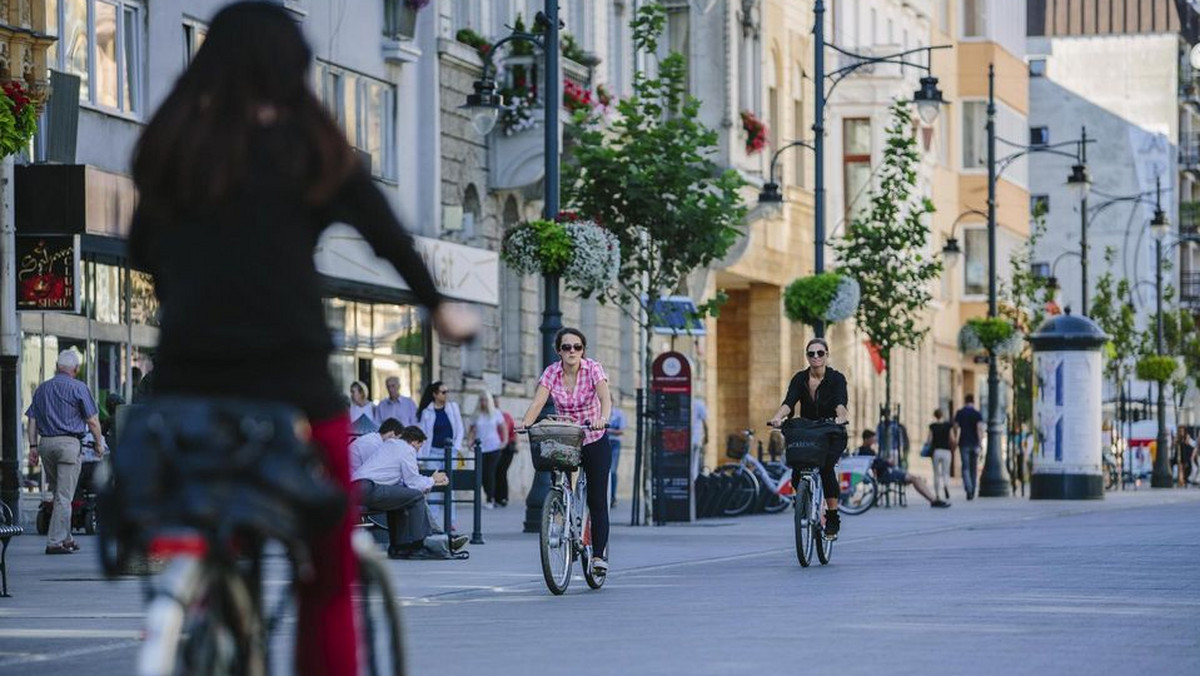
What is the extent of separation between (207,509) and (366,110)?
33.4 meters

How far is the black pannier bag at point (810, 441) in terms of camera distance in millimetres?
21406

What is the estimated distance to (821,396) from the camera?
71.5ft

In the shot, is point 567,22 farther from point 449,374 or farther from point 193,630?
point 193,630

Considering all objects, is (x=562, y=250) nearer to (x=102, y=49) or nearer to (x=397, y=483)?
(x=102, y=49)

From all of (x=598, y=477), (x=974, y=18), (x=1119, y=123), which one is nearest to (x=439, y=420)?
(x=598, y=477)

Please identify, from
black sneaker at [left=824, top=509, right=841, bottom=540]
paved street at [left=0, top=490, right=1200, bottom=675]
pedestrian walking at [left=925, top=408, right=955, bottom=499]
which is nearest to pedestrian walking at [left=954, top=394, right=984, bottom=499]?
pedestrian walking at [left=925, top=408, right=955, bottom=499]

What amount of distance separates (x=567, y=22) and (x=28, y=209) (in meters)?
18.0

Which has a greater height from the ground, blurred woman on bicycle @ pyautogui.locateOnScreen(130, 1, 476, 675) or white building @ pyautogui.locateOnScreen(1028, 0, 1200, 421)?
white building @ pyautogui.locateOnScreen(1028, 0, 1200, 421)

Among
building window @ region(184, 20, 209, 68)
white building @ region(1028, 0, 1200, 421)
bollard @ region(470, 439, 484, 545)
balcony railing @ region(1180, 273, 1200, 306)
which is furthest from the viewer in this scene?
balcony railing @ region(1180, 273, 1200, 306)

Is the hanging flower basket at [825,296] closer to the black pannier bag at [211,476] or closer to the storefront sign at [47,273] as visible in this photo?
the storefront sign at [47,273]

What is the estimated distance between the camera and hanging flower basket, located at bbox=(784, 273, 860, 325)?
4231cm

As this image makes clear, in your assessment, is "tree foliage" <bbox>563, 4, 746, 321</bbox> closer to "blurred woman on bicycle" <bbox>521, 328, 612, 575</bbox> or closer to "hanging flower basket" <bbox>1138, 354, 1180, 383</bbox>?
"blurred woman on bicycle" <bbox>521, 328, 612, 575</bbox>

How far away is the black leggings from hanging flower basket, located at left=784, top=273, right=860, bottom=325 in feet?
79.8

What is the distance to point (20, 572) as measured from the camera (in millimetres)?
20766
